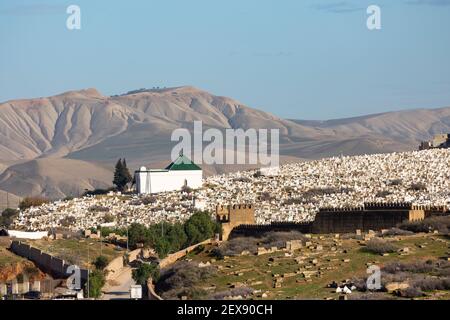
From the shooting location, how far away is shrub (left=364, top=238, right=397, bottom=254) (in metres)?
58.5

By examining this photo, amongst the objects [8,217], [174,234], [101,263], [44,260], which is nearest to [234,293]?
[101,263]

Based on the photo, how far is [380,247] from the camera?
58.9m

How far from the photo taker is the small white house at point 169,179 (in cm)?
12050

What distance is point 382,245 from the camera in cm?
5928

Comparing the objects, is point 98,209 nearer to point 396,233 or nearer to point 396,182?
point 396,182

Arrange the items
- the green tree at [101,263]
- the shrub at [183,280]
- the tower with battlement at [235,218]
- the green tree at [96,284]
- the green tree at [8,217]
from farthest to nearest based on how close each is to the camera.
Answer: the green tree at [8,217] < the tower with battlement at [235,218] < the green tree at [101,263] < the green tree at [96,284] < the shrub at [183,280]

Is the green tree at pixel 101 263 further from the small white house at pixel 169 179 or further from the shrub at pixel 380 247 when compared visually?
the small white house at pixel 169 179

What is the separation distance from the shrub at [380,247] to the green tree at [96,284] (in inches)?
394

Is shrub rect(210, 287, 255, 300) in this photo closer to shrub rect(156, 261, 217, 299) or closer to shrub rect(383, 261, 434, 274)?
shrub rect(156, 261, 217, 299)

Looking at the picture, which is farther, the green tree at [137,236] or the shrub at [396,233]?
the green tree at [137,236]

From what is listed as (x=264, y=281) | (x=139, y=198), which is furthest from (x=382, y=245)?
(x=139, y=198)

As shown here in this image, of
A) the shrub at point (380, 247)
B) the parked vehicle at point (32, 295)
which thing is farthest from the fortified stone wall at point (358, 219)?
the parked vehicle at point (32, 295)
